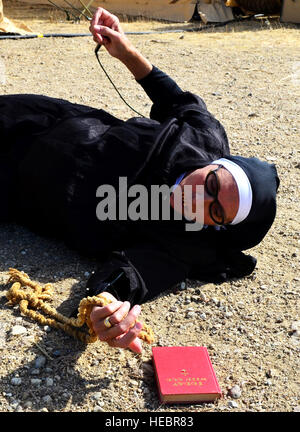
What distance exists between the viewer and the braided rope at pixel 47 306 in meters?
2.00

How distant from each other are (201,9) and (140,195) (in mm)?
6180

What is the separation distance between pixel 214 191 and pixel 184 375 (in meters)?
0.69

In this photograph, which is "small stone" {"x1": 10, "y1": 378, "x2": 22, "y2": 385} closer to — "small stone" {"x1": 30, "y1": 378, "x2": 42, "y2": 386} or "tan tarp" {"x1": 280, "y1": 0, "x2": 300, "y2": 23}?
"small stone" {"x1": 30, "y1": 378, "x2": 42, "y2": 386}

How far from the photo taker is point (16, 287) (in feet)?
7.56

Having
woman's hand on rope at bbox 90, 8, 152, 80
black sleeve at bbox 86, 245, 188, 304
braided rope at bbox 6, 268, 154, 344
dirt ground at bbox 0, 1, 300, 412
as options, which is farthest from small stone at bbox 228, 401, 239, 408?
woman's hand on rope at bbox 90, 8, 152, 80

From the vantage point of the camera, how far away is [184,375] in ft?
6.26

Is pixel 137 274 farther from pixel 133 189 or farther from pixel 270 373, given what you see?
pixel 270 373

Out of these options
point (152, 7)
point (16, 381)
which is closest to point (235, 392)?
point (16, 381)

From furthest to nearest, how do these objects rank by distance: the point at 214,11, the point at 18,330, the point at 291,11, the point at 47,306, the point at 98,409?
the point at 214,11 < the point at 291,11 < the point at 47,306 < the point at 18,330 < the point at 98,409

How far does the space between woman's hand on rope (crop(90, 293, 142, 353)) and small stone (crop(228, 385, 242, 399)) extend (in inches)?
15.1

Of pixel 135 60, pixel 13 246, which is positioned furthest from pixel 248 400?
pixel 135 60

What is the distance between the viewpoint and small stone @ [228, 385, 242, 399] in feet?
6.32
